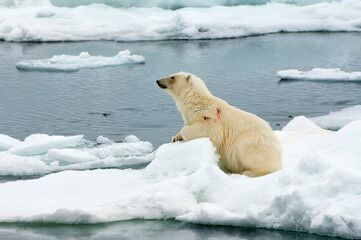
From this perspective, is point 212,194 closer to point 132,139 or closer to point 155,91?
point 132,139

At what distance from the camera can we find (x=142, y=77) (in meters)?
15.7

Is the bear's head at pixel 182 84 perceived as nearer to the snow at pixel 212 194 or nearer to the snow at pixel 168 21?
the snow at pixel 212 194

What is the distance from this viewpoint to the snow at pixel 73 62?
54.5 feet

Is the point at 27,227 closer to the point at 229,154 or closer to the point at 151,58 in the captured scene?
the point at 229,154

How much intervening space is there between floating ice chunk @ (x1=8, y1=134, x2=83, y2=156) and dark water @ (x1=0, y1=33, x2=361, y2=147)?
1.50 metres

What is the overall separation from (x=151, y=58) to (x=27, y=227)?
45.2ft

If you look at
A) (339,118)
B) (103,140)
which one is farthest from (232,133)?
(339,118)

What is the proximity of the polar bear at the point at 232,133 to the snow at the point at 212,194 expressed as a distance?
111 millimetres

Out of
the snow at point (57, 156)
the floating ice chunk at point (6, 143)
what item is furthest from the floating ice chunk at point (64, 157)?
the floating ice chunk at point (6, 143)

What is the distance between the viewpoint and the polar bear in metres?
5.25

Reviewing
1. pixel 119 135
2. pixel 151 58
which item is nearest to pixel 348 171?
pixel 119 135

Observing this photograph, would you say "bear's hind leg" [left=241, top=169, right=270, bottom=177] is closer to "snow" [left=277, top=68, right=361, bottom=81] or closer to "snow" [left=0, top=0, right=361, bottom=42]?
"snow" [left=277, top=68, right=361, bottom=81]

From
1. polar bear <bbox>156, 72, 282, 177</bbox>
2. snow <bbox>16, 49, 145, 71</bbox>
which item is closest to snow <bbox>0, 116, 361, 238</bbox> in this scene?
polar bear <bbox>156, 72, 282, 177</bbox>

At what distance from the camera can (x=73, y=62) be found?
16.9m
